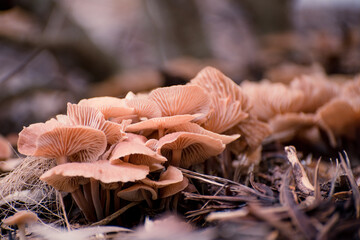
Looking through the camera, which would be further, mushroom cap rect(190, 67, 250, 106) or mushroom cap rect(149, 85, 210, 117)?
mushroom cap rect(190, 67, 250, 106)

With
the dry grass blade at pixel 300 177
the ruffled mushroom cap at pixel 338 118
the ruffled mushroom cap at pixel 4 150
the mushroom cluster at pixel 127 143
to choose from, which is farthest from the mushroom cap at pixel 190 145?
the ruffled mushroom cap at pixel 4 150

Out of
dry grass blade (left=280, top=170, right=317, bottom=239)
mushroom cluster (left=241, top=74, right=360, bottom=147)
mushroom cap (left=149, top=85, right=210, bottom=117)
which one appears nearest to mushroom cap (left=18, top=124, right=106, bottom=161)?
mushroom cap (left=149, top=85, right=210, bottom=117)

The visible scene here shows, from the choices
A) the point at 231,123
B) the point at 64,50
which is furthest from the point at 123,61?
the point at 231,123

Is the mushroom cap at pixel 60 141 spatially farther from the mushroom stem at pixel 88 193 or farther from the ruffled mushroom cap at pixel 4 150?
the ruffled mushroom cap at pixel 4 150

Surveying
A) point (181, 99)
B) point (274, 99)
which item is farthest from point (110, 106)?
point (274, 99)

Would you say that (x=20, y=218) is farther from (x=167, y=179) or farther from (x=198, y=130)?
(x=198, y=130)

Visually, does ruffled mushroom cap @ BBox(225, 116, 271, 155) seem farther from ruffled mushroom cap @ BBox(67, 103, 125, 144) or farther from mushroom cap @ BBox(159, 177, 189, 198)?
ruffled mushroom cap @ BBox(67, 103, 125, 144)
